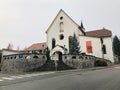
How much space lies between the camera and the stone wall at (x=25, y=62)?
67.4ft

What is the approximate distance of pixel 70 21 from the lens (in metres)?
34.1

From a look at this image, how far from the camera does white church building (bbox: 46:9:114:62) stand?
3238cm

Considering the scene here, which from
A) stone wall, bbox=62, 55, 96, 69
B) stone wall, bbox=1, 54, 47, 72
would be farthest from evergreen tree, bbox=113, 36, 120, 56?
stone wall, bbox=1, 54, 47, 72

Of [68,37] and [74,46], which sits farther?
[68,37]

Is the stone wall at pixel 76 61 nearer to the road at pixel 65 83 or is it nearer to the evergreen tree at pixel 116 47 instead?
the road at pixel 65 83

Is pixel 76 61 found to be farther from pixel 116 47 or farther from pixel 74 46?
pixel 116 47

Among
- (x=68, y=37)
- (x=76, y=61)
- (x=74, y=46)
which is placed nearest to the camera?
(x=76, y=61)

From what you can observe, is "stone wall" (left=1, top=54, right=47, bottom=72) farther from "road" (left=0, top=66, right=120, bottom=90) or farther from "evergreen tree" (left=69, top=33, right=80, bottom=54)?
"evergreen tree" (left=69, top=33, right=80, bottom=54)

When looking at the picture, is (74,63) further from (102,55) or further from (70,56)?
(102,55)

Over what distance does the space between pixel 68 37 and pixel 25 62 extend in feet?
50.6

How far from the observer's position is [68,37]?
3356cm

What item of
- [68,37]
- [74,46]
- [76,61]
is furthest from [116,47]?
[76,61]

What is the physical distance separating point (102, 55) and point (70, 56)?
41.7 ft

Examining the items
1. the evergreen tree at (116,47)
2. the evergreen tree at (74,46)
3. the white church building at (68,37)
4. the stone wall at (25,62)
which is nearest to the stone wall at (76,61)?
the stone wall at (25,62)
